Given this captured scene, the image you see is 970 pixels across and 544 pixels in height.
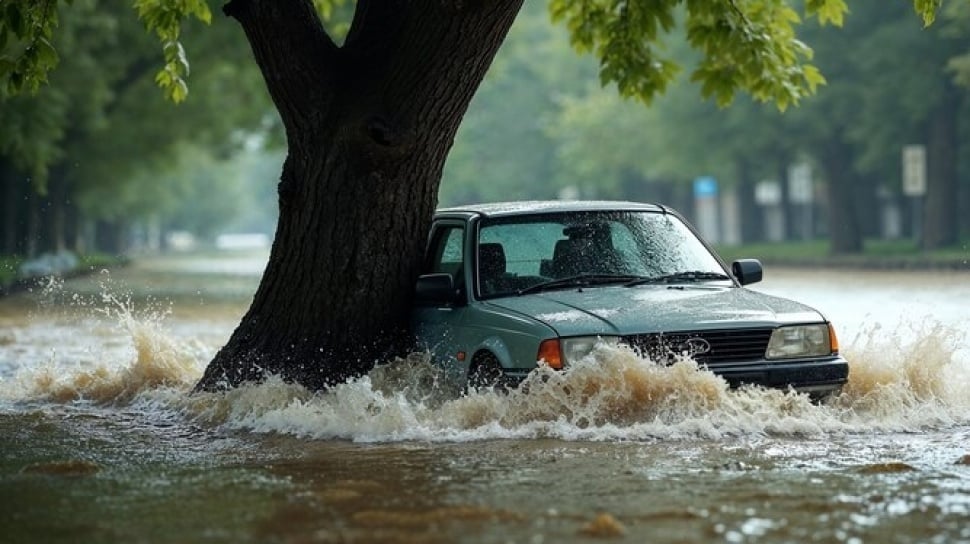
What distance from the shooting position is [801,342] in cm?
1048

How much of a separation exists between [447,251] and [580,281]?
1339 millimetres

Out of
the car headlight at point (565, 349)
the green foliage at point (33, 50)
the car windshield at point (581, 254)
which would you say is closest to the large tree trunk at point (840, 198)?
the green foliage at point (33, 50)

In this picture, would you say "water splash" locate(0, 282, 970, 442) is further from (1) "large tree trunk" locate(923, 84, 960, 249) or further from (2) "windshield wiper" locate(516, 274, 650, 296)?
(1) "large tree trunk" locate(923, 84, 960, 249)

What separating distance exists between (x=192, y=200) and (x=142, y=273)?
234ft

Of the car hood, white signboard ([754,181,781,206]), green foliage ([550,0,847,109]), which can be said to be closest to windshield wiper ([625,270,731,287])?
the car hood

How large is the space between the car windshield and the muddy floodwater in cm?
85

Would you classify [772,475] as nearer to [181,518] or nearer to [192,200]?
[181,518]

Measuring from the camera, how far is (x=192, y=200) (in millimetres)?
124000

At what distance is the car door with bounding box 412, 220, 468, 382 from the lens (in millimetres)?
11211

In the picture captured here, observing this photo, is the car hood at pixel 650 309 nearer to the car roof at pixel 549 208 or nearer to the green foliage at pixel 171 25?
the car roof at pixel 549 208

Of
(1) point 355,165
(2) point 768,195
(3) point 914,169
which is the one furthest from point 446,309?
(2) point 768,195

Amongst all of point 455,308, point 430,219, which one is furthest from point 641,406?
point 430,219

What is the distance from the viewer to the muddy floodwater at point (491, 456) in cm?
723

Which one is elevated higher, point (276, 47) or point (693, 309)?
point (276, 47)
